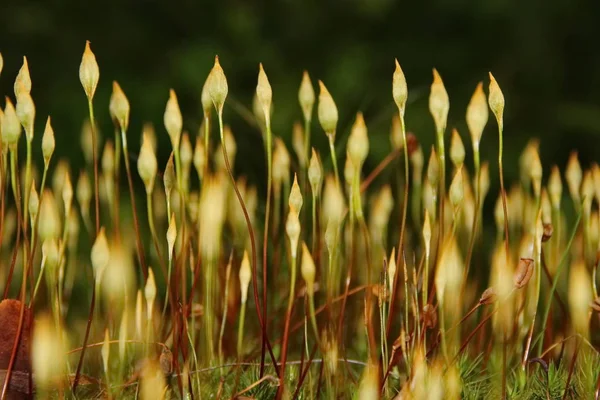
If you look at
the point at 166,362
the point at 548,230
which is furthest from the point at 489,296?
the point at 166,362

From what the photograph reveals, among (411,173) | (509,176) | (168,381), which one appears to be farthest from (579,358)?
(509,176)

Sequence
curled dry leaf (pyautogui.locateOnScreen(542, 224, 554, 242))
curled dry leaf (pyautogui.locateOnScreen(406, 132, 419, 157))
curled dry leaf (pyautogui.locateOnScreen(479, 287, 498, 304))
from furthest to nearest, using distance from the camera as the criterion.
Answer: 1. curled dry leaf (pyautogui.locateOnScreen(406, 132, 419, 157))
2. curled dry leaf (pyautogui.locateOnScreen(542, 224, 554, 242))
3. curled dry leaf (pyautogui.locateOnScreen(479, 287, 498, 304))

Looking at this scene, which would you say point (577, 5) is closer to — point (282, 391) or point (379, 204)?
point (379, 204)

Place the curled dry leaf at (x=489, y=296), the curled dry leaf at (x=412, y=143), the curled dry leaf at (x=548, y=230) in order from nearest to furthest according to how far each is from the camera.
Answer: the curled dry leaf at (x=489, y=296)
the curled dry leaf at (x=548, y=230)
the curled dry leaf at (x=412, y=143)

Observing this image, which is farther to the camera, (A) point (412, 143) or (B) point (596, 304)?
(A) point (412, 143)

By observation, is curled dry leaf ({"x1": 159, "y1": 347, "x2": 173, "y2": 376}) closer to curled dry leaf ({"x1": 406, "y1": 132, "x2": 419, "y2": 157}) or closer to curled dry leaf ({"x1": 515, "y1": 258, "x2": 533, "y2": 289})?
curled dry leaf ({"x1": 515, "y1": 258, "x2": 533, "y2": 289})

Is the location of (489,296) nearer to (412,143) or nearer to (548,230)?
(548,230)

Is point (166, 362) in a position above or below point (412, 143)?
below

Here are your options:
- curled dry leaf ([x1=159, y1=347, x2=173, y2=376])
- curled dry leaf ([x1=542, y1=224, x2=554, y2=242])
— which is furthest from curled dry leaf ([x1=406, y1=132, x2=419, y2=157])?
curled dry leaf ([x1=159, y1=347, x2=173, y2=376])

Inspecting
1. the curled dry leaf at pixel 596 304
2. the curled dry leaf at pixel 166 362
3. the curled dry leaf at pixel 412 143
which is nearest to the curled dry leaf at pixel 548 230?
the curled dry leaf at pixel 596 304

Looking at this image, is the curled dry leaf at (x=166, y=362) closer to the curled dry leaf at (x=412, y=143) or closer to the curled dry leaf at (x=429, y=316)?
the curled dry leaf at (x=429, y=316)

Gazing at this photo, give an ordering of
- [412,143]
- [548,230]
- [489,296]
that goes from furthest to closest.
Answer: [412,143] < [548,230] < [489,296]
